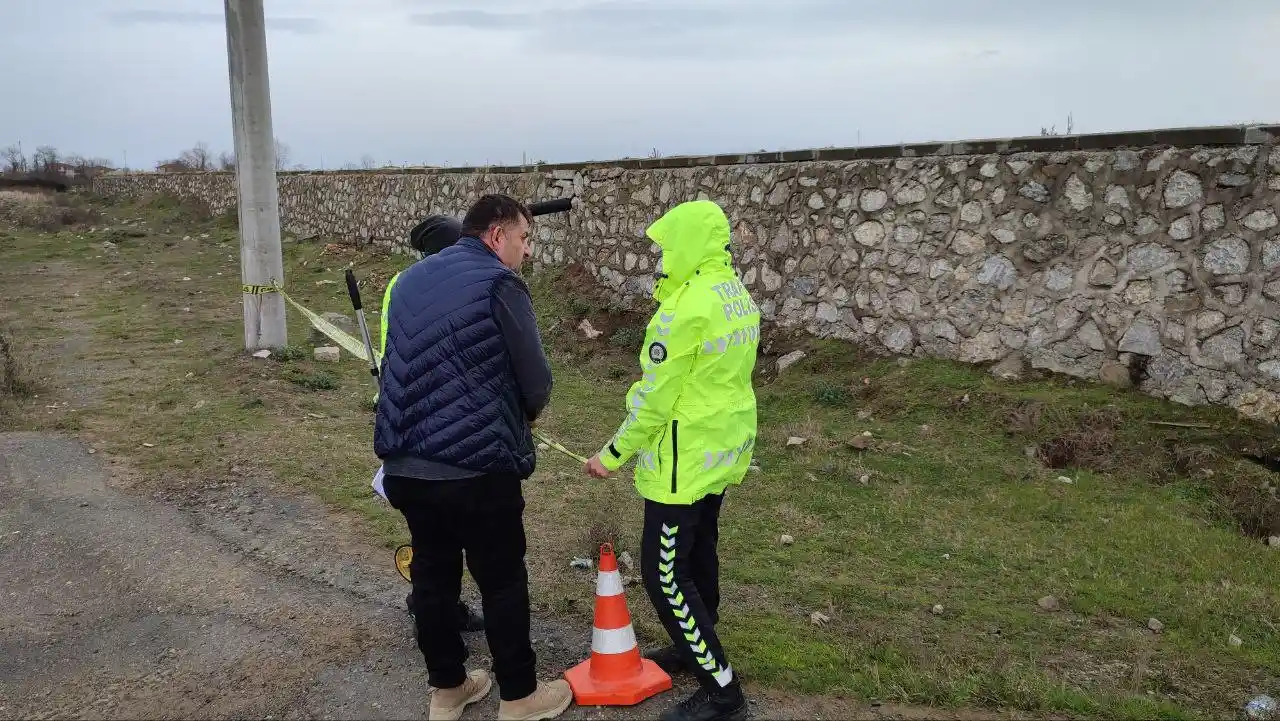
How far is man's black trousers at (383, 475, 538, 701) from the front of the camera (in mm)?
3105

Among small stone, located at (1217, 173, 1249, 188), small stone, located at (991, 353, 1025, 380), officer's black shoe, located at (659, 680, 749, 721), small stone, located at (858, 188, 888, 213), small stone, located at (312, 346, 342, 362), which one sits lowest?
officer's black shoe, located at (659, 680, 749, 721)

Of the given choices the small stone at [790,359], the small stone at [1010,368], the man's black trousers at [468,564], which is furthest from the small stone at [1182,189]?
the man's black trousers at [468,564]

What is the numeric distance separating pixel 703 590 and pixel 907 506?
2412 millimetres

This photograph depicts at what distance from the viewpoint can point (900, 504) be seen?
18.4ft

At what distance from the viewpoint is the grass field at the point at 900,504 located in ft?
12.5

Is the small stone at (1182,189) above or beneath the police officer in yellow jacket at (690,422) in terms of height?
above

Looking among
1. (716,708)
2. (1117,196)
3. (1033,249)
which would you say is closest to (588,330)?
(1033,249)

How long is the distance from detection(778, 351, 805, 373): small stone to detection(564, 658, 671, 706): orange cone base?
4918mm

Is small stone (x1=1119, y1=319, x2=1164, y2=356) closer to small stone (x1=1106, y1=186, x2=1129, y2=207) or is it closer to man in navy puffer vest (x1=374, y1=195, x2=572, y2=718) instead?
small stone (x1=1106, y1=186, x2=1129, y2=207)

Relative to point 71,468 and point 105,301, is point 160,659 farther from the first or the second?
point 105,301

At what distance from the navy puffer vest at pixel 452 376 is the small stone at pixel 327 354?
22.3ft

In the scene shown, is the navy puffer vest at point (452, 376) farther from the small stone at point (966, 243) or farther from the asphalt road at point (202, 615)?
the small stone at point (966, 243)

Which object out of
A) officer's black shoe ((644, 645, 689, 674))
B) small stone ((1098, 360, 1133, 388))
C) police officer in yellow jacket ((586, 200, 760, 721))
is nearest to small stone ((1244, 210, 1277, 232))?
small stone ((1098, 360, 1133, 388))

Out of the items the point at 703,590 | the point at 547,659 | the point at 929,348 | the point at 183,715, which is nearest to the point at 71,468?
the point at 183,715
